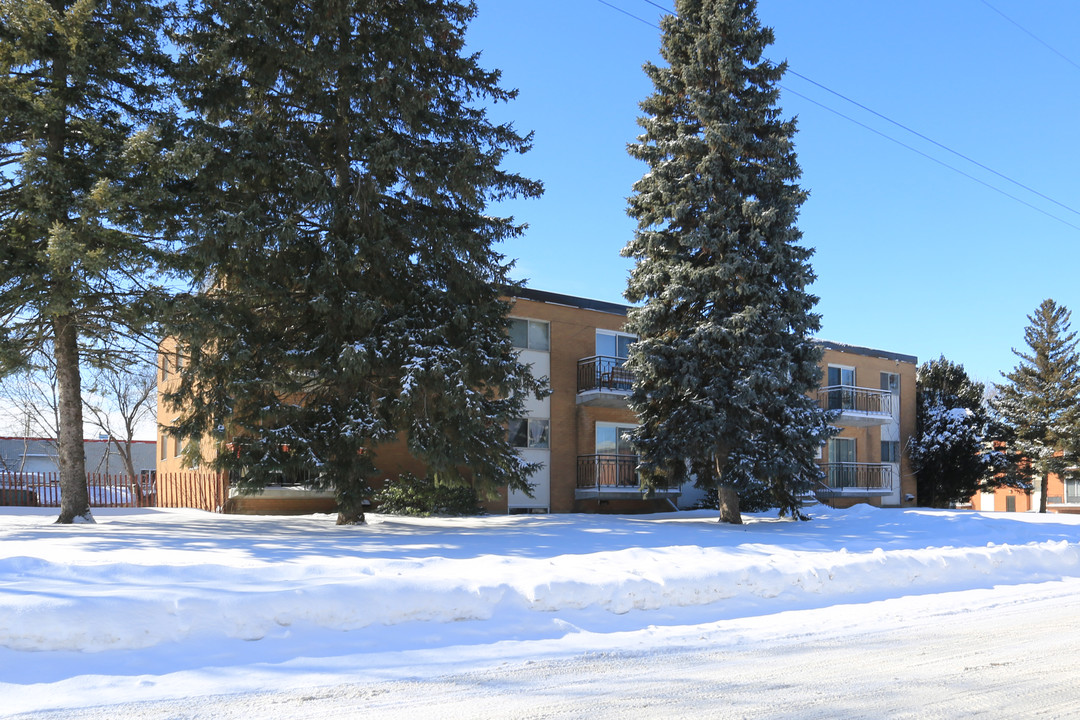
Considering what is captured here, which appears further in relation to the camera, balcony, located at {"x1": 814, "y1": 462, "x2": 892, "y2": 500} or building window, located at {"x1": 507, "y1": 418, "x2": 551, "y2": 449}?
balcony, located at {"x1": 814, "y1": 462, "x2": 892, "y2": 500}

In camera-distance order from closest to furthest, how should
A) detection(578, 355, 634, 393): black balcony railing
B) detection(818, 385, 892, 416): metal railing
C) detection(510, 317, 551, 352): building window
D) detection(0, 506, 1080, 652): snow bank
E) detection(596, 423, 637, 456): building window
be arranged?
detection(0, 506, 1080, 652): snow bank
detection(510, 317, 551, 352): building window
detection(578, 355, 634, 393): black balcony railing
detection(596, 423, 637, 456): building window
detection(818, 385, 892, 416): metal railing

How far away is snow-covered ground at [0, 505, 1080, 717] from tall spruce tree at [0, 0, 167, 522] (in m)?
3.69

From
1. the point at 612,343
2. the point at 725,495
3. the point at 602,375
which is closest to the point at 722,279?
the point at 725,495

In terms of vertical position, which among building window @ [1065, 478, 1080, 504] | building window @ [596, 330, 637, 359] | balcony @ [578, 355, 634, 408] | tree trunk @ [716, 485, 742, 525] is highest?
building window @ [596, 330, 637, 359]

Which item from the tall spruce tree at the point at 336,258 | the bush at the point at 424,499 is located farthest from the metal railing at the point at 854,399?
the tall spruce tree at the point at 336,258

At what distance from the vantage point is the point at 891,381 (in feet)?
121

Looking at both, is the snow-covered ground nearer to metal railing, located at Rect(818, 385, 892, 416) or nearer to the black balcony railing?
the black balcony railing

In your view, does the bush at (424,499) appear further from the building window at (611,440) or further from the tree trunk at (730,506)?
the tree trunk at (730,506)

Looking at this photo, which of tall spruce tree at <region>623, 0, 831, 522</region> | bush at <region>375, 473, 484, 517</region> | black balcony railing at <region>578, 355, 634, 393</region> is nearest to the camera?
tall spruce tree at <region>623, 0, 831, 522</region>

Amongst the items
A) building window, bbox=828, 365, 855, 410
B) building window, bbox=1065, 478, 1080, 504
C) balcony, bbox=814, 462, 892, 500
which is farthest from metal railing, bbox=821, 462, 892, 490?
building window, bbox=1065, 478, 1080, 504

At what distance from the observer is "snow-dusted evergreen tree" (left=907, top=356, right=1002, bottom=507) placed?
117 feet

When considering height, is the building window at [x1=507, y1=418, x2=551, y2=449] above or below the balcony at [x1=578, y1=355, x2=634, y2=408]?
below

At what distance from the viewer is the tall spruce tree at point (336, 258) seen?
609 inches

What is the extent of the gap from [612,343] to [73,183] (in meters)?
17.2
